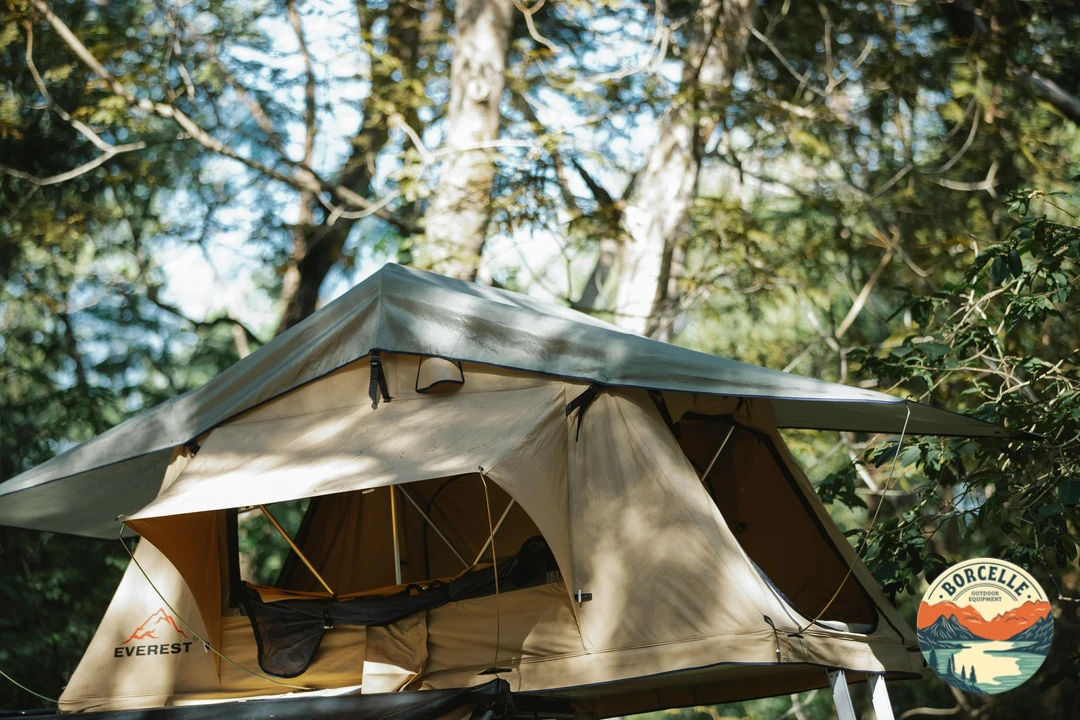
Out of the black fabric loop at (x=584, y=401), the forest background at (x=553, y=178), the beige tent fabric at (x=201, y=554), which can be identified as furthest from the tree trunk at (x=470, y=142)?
the black fabric loop at (x=584, y=401)

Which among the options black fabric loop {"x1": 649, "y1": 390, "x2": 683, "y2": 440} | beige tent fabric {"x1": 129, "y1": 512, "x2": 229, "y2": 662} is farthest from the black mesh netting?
black fabric loop {"x1": 649, "y1": 390, "x2": 683, "y2": 440}

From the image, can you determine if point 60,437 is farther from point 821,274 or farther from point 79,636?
point 821,274

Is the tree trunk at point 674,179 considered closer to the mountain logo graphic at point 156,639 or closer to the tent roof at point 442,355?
the tent roof at point 442,355

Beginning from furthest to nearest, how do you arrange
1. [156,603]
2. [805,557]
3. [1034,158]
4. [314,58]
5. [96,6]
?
1. [96,6]
2. [314,58]
3. [1034,158]
4. [805,557]
5. [156,603]

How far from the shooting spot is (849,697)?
10.7ft

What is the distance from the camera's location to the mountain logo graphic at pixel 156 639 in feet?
12.1

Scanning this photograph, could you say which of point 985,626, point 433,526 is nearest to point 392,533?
point 433,526

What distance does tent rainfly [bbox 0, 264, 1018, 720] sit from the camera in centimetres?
320

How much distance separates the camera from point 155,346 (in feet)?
34.7

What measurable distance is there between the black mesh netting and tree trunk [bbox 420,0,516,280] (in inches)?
127

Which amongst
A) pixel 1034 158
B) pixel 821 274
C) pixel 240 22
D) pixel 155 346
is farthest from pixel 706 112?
pixel 155 346

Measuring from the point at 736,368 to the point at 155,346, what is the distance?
8440 mm

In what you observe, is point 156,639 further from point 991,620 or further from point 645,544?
point 991,620

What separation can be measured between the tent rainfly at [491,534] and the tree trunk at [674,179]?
305 cm
